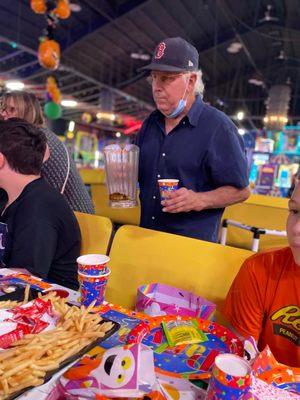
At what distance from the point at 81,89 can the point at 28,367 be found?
1611 cm

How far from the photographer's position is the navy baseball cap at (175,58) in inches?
75.4

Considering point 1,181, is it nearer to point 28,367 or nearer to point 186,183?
point 186,183

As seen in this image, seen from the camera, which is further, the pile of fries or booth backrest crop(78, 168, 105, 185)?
booth backrest crop(78, 168, 105, 185)

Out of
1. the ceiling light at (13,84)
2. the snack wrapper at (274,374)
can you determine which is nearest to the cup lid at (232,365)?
the snack wrapper at (274,374)

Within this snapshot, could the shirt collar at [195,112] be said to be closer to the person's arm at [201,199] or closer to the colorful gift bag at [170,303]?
the person's arm at [201,199]

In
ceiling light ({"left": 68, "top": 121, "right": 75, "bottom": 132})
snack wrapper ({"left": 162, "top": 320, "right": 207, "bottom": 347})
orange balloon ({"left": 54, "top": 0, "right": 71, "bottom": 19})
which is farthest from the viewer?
ceiling light ({"left": 68, "top": 121, "right": 75, "bottom": 132})

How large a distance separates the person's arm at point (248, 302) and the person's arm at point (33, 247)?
2.90 feet

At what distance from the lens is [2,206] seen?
2158 millimetres

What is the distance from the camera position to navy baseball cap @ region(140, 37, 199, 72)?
1.91 metres

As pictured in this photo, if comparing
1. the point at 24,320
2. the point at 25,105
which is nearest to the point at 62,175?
the point at 25,105

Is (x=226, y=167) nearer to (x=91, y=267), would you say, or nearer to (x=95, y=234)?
(x=95, y=234)

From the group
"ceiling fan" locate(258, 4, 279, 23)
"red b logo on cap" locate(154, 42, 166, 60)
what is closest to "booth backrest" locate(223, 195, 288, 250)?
"red b logo on cap" locate(154, 42, 166, 60)

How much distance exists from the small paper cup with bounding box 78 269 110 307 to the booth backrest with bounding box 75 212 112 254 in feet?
2.30

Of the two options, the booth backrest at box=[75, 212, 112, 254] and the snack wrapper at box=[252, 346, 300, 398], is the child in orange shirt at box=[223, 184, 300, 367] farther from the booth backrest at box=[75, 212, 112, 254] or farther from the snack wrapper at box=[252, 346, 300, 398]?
the booth backrest at box=[75, 212, 112, 254]
